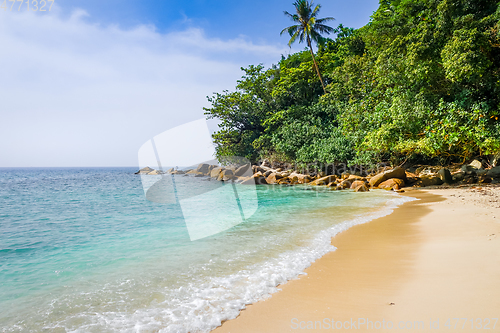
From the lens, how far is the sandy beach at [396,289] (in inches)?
98.0

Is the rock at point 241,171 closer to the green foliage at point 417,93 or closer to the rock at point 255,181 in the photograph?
the rock at point 255,181

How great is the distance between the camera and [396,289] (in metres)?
3.11

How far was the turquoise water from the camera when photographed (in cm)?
294

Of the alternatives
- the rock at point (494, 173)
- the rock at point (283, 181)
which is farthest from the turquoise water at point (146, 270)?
the rock at point (283, 181)

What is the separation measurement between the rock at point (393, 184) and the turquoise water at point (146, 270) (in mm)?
7053

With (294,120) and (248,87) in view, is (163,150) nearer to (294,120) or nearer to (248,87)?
(294,120)

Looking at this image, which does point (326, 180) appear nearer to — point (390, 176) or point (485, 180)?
point (390, 176)

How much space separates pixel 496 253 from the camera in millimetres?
3814

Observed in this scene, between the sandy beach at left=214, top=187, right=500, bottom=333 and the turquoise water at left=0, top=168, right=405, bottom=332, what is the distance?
1.18 feet

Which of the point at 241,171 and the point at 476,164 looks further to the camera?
the point at 241,171

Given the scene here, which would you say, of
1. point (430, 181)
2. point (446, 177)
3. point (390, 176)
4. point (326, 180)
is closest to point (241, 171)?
point (326, 180)

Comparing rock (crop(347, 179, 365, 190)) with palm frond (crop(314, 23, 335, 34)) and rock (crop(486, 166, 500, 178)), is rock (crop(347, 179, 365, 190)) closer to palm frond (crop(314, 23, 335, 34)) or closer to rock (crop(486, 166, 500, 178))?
rock (crop(486, 166, 500, 178))

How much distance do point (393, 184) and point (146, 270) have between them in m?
14.0

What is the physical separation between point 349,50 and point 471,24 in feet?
44.7
